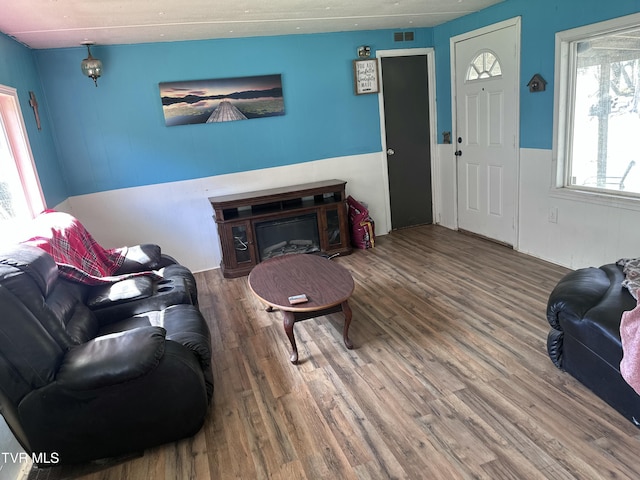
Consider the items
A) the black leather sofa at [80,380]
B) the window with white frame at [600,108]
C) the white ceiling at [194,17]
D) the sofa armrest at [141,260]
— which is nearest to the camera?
the black leather sofa at [80,380]

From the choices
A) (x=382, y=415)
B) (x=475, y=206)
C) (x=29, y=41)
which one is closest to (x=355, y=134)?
(x=475, y=206)

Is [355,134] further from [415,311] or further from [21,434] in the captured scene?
→ [21,434]

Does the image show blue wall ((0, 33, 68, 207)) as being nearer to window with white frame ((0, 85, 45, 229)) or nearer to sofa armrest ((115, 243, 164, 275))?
window with white frame ((0, 85, 45, 229))

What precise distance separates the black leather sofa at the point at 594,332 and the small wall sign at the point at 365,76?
10.4ft

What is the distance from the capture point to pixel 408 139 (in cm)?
516

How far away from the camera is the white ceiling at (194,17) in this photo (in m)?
2.89

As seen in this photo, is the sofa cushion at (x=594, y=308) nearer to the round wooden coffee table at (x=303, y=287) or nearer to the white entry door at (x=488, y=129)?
the round wooden coffee table at (x=303, y=287)

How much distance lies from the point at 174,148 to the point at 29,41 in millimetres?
1412

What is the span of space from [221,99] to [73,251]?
2242 millimetres

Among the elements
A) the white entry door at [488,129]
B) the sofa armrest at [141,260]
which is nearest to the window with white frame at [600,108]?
the white entry door at [488,129]

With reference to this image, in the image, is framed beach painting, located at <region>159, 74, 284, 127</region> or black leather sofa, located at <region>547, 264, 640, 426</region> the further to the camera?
framed beach painting, located at <region>159, 74, 284, 127</region>

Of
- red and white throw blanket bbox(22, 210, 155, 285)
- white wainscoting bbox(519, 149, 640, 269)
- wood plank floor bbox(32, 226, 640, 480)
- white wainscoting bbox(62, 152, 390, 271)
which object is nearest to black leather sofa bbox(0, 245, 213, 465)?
wood plank floor bbox(32, 226, 640, 480)

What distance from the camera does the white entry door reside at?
4.10 meters

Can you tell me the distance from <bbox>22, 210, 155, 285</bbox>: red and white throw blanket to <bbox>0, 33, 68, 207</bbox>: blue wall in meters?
0.60
